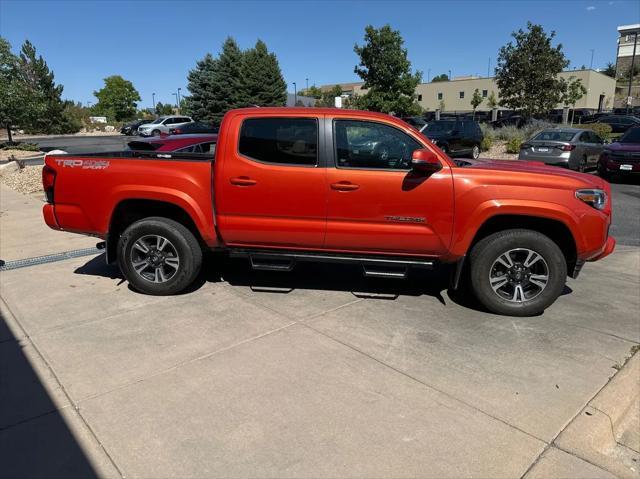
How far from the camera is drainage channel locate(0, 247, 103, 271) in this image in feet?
19.8

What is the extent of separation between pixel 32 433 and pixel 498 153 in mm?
20368

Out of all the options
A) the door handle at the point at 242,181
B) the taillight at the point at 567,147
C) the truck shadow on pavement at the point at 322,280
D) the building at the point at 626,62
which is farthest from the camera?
the building at the point at 626,62

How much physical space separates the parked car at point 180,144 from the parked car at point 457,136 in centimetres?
1322

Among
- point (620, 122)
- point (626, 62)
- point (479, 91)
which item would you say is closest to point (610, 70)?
point (626, 62)

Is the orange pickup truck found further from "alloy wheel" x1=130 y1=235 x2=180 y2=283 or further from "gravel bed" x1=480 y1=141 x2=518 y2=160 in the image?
"gravel bed" x1=480 y1=141 x2=518 y2=160

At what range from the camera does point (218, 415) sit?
306 cm

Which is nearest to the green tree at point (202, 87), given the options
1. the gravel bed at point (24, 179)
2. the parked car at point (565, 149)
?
the gravel bed at point (24, 179)

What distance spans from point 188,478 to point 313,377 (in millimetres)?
1187

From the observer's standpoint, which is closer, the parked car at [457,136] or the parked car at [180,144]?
the parked car at [180,144]

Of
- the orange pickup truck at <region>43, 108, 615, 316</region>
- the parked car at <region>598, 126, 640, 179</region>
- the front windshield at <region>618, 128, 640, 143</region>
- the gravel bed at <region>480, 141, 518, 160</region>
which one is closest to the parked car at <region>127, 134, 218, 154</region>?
the orange pickup truck at <region>43, 108, 615, 316</region>

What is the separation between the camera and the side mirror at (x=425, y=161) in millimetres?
4215

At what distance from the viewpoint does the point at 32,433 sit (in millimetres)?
2863

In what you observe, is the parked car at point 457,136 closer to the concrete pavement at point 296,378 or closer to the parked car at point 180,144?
the parked car at point 180,144

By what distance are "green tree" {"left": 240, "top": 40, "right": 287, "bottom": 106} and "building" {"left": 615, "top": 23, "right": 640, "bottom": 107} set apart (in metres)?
60.4
